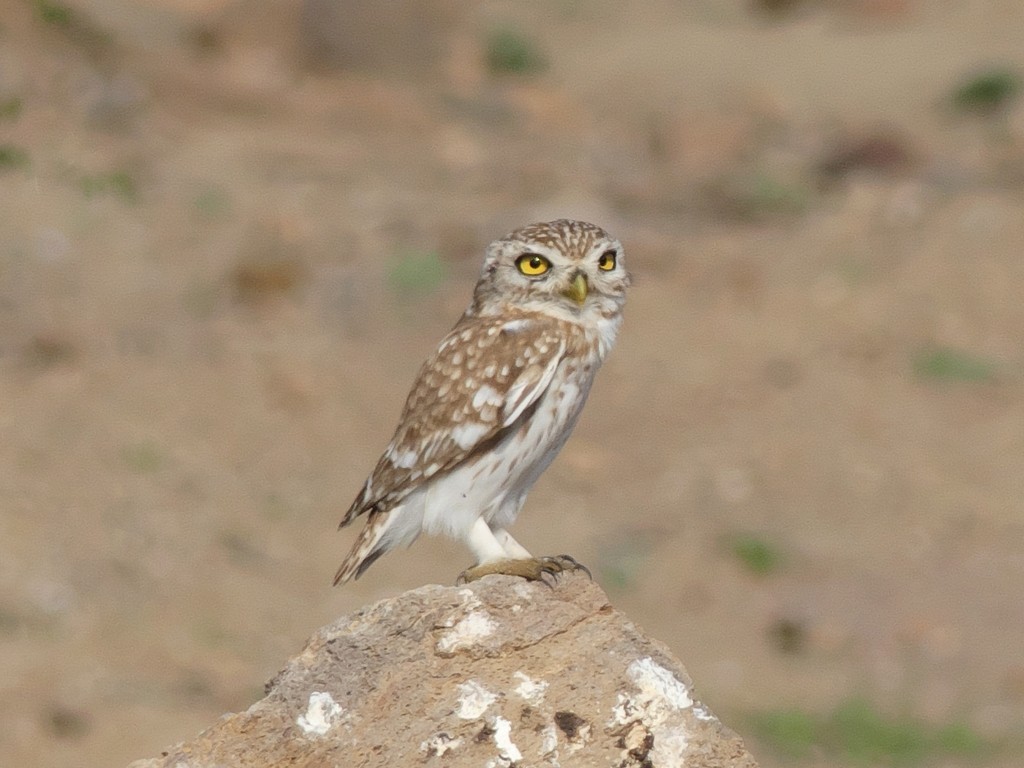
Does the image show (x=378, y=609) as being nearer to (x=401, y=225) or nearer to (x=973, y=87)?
(x=401, y=225)

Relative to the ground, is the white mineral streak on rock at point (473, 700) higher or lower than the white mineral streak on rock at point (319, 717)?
higher

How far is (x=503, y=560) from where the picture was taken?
511 centimetres

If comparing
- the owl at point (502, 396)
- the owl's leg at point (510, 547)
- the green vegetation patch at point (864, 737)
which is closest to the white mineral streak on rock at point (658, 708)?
the owl's leg at point (510, 547)

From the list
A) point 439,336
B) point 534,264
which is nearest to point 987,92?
point 439,336

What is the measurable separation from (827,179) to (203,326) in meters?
7.89

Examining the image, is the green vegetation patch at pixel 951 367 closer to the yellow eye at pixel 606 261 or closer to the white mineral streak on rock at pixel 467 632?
the yellow eye at pixel 606 261

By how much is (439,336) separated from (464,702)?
38.3 feet

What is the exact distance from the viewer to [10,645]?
10.3 meters

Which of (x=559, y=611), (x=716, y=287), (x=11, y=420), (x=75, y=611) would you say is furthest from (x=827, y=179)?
(x=559, y=611)

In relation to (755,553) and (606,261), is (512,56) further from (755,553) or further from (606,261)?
(606,261)

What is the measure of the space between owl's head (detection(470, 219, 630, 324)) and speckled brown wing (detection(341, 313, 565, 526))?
56 millimetres

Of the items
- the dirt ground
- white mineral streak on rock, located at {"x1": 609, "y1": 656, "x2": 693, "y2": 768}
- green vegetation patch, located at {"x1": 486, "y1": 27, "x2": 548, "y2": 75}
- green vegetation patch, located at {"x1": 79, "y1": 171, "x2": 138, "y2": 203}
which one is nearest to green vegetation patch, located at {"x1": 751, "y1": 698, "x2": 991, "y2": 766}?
the dirt ground

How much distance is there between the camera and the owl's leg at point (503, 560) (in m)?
4.77

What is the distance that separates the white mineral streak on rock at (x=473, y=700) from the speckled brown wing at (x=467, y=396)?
1399 millimetres
